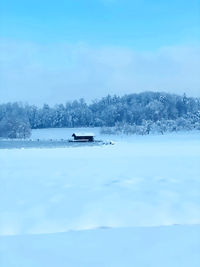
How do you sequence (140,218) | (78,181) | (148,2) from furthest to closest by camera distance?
1. (78,181)
2. (148,2)
3. (140,218)

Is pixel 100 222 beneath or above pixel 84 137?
above

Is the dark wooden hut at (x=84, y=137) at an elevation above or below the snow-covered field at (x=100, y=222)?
below

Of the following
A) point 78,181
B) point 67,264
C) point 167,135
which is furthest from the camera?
point 167,135

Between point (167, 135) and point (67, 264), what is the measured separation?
31810 mm

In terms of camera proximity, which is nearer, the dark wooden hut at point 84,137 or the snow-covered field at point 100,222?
the snow-covered field at point 100,222

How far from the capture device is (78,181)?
6.86 metres

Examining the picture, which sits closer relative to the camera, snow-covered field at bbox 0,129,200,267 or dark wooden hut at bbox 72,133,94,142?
snow-covered field at bbox 0,129,200,267

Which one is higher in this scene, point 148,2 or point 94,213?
point 148,2

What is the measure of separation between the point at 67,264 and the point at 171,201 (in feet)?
8.49

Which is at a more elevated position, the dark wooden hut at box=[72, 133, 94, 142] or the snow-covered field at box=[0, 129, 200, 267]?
the snow-covered field at box=[0, 129, 200, 267]

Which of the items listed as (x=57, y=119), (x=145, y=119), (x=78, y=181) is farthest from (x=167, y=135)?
(x=78, y=181)

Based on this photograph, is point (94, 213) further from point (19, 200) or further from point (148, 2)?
point (148, 2)

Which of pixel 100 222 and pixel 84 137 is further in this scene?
pixel 84 137

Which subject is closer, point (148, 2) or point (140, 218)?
point (140, 218)
